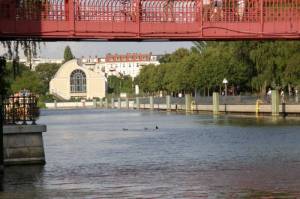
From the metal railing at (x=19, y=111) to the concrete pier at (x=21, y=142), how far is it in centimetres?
84

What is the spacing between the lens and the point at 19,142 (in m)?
33.2

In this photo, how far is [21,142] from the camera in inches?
1308

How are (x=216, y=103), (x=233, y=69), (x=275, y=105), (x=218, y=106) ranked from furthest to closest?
(x=233, y=69) < (x=216, y=103) < (x=218, y=106) < (x=275, y=105)

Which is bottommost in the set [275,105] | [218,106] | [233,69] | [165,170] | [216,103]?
[165,170]

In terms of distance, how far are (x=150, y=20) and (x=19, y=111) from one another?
6512 mm

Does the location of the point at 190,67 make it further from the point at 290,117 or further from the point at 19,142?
the point at 19,142

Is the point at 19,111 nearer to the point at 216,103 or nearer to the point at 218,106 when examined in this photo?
the point at 218,106

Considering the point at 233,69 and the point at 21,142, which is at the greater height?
the point at 233,69

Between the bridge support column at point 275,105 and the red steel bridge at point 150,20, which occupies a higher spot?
the red steel bridge at point 150,20

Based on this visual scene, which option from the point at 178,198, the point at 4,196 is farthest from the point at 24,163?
the point at 178,198

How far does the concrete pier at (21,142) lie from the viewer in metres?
32.9

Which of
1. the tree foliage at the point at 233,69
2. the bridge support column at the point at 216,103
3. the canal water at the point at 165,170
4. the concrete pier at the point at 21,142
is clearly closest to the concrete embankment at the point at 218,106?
the bridge support column at the point at 216,103

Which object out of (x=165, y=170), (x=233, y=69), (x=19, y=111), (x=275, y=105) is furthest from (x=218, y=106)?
(x=165, y=170)

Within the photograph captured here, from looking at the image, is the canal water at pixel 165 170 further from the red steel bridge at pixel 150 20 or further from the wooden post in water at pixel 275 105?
the wooden post in water at pixel 275 105
